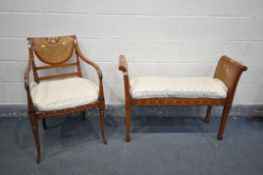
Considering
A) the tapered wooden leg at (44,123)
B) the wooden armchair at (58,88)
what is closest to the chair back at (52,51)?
the wooden armchair at (58,88)

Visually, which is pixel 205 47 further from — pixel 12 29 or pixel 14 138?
pixel 14 138

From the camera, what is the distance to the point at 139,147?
183 cm

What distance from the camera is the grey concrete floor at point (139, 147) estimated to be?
1.60 metres

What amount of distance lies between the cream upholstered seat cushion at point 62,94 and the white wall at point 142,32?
1.24 feet

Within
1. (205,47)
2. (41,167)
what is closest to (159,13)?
(205,47)

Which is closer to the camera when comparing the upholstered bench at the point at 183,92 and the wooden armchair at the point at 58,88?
the wooden armchair at the point at 58,88

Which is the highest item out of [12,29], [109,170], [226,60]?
[12,29]

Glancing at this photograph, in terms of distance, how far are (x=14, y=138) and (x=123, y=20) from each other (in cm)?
143

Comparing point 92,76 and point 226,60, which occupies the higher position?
point 226,60

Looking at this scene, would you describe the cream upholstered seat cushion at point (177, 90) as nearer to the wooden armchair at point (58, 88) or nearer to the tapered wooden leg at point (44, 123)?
the wooden armchair at point (58, 88)

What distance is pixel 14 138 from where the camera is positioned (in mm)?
1904

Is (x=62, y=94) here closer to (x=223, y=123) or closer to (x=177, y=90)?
(x=177, y=90)

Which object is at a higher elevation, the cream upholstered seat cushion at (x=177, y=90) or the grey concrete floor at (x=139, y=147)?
the cream upholstered seat cushion at (x=177, y=90)

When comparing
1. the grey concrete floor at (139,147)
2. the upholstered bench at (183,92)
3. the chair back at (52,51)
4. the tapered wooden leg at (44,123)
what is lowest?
the grey concrete floor at (139,147)
